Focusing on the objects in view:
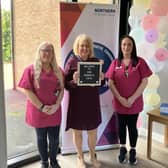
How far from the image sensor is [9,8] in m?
3.14

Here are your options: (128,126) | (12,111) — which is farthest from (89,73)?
(12,111)

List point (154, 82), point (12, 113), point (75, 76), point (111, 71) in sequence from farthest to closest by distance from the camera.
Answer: point (12, 113)
point (154, 82)
point (111, 71)
point (75, 76)

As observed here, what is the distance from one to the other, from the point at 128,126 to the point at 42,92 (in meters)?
0.97

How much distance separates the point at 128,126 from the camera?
3.07m

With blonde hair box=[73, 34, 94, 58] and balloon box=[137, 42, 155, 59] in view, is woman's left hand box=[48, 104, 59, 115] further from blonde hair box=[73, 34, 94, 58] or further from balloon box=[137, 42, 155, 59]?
balloon box=[137, 42, 155, 59]

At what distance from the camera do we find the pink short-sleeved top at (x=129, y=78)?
2900 millimetres

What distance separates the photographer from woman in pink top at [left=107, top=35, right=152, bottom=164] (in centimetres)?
290

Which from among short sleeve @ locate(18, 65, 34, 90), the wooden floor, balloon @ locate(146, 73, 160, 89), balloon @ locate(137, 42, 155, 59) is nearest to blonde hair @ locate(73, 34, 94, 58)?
short sleeve @ locate(18, 65, 34, 90)

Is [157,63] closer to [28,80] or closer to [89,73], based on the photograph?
[89,73]

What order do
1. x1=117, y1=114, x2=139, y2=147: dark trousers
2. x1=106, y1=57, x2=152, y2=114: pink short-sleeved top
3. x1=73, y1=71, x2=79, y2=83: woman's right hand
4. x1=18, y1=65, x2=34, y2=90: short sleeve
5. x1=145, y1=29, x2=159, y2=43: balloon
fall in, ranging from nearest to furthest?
x1=18, y1=65, x2=34, y2=90: short sleeve, x1=73, y1=71, x2=79, y2=83: woman's right hand, x1=106, y1=57, x2=152, y2=114: pink short-sleeved top, x1=117, y1=114, x2=139, y2=147: dark trousers, x1=145, y1=29, x2=159, y2=43: balloon

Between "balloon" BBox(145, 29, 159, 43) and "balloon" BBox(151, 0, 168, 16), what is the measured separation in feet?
0.57

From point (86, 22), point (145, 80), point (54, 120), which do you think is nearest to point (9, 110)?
point (54, 120)

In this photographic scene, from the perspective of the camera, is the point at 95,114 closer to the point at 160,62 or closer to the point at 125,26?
the point at 160,62

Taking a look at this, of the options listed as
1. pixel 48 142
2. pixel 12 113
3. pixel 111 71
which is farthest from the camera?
pixel 12 113
